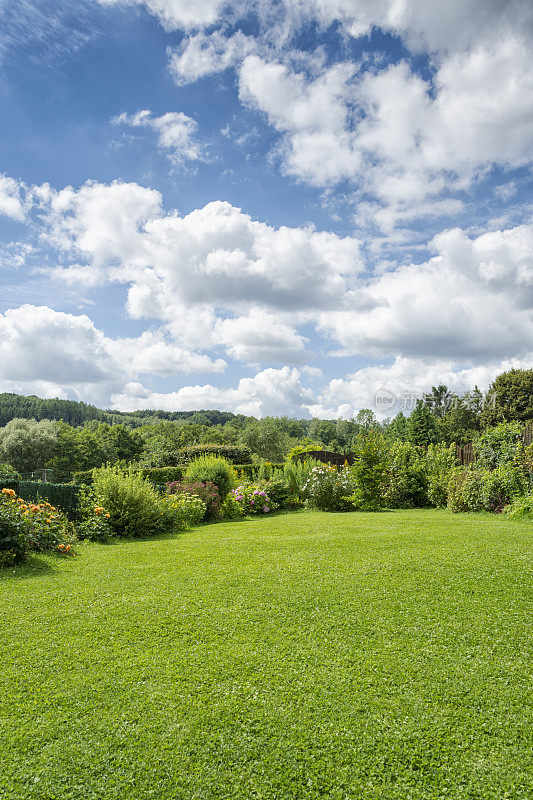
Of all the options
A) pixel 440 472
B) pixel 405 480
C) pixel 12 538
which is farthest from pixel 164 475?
pixel 12 538

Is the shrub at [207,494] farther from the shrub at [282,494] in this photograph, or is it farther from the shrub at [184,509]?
the shrub at [282,494]

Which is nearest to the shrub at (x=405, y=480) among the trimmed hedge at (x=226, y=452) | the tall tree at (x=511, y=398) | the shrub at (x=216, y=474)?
the shrub at (x=216, y=474)

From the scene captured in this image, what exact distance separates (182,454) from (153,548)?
15066 mm

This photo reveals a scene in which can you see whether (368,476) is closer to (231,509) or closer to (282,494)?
(282,494)

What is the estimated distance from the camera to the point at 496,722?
2.42 meters

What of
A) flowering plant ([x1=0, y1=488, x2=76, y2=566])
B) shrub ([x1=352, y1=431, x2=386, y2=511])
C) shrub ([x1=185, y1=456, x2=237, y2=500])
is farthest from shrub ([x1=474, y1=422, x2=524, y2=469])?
flowering plant ([x1=0, y1=488, x2=76, y2=566])

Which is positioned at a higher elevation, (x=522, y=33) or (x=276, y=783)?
(x=522, y=33)

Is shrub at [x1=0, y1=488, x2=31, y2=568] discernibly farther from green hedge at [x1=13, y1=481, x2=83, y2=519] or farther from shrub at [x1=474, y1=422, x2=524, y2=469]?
shrub at [x1=474, y1=422, x2=524, y2=469]

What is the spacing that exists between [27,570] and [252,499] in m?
6.82

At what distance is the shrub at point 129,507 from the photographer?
827cm

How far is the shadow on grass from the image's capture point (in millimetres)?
5062

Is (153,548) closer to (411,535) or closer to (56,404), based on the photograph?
(411,535)

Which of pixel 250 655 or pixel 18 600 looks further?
pixel 18 600

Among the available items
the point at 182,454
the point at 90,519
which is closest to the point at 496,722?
the point at 90,519
